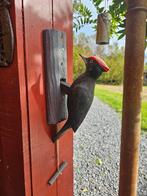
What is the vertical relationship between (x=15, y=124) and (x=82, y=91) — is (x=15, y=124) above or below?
below

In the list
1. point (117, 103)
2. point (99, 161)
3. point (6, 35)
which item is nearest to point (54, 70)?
point (6, 35)

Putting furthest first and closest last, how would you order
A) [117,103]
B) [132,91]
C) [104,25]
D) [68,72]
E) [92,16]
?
[117,103] → [92,16] → [104,25] → [68,72] → [132,91]

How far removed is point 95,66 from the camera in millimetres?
713

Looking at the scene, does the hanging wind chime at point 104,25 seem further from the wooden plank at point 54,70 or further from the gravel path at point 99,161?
the gravel path at point 99,161

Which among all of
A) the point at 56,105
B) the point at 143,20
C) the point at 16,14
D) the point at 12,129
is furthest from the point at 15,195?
the point at 143,20

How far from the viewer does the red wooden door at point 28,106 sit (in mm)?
621

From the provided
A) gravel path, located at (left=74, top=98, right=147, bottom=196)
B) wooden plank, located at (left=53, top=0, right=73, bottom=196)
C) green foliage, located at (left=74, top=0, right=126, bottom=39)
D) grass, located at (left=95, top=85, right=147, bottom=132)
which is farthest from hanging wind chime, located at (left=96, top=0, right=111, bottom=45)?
grass, located at (left=95, top=85, right=147, bottom=132)

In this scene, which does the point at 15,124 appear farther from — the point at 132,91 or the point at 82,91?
the point at 132,91

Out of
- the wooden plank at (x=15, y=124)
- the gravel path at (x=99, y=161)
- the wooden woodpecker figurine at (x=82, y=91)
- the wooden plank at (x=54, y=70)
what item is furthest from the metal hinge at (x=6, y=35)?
the gravel path at (x=99, y=161)

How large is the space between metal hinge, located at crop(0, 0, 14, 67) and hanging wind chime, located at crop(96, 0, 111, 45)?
25.6 inches

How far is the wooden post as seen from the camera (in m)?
0.66

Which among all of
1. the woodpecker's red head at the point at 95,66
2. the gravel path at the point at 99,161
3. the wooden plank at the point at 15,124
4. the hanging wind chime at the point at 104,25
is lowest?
the gravel path at the point at 99,161

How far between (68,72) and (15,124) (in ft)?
1.06

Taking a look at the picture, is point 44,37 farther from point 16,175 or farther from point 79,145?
point 79,145
